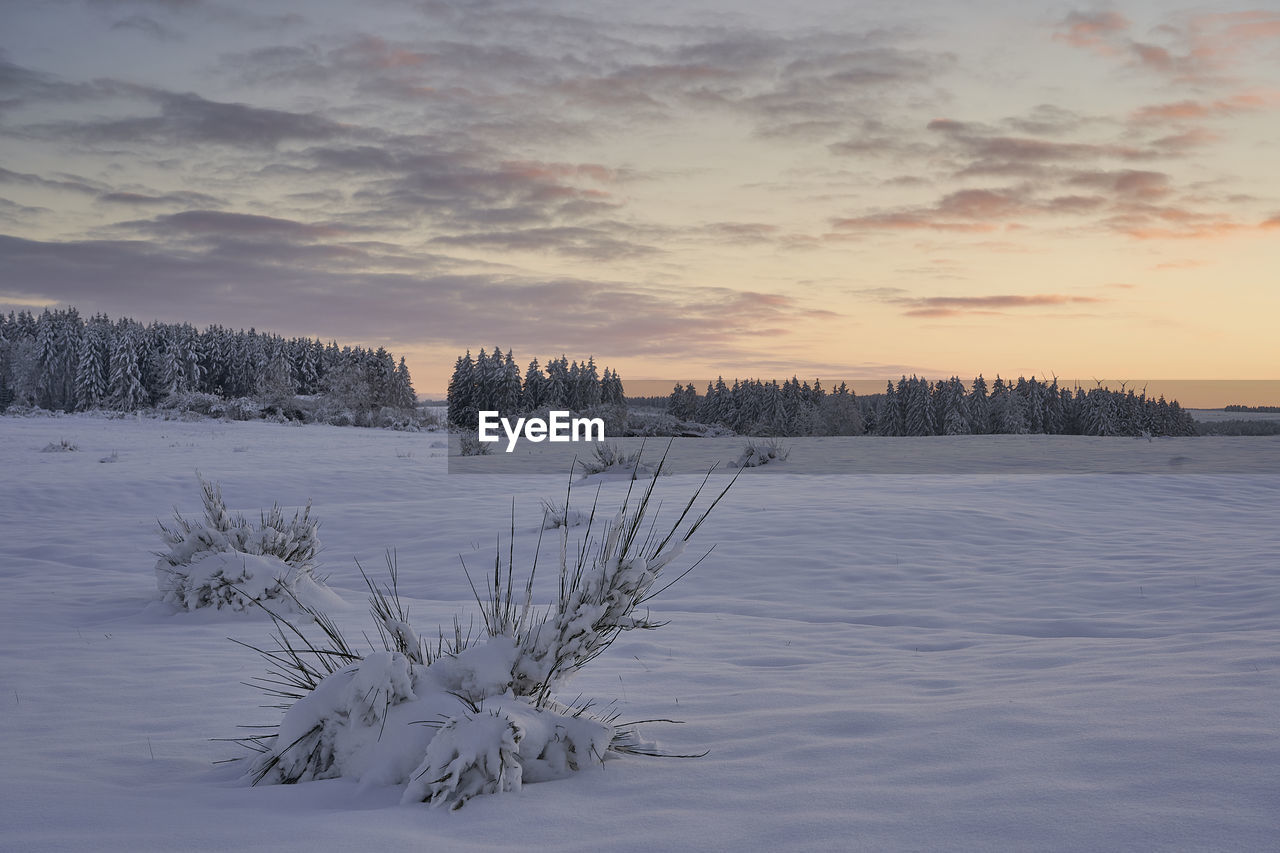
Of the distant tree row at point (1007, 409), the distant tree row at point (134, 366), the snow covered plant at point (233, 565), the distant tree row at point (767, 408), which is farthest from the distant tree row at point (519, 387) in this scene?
the snow covered plant at point (233, 565)

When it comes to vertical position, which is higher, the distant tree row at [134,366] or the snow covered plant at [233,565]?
the distant tree row at [134,366]

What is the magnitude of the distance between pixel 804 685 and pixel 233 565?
500 cm

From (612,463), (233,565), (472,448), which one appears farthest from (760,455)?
(233,565)

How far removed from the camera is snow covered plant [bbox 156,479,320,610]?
272 inches

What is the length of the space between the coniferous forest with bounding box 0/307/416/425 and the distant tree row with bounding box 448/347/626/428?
18.1ft

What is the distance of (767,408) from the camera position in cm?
8925

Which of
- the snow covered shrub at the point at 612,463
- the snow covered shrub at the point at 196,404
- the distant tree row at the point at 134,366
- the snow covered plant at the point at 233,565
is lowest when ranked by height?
the snow covered plant at the point at 233,565

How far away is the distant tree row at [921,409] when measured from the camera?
229 ft

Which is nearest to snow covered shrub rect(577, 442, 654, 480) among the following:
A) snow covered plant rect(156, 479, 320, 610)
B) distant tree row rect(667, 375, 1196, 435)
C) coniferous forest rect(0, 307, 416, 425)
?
snow covered plant rect(156, 479, 320, 610)

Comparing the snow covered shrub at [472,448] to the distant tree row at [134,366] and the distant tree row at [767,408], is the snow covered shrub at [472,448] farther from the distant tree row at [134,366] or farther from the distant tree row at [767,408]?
the distant tree row at [767,408]

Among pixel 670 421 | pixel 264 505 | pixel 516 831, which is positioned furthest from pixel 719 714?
pixel 670 421

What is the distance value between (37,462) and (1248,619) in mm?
20346

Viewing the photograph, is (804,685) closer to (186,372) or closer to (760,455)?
(760,455)

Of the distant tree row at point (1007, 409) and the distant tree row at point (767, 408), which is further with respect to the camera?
the distant tree row at point (767, 408)
